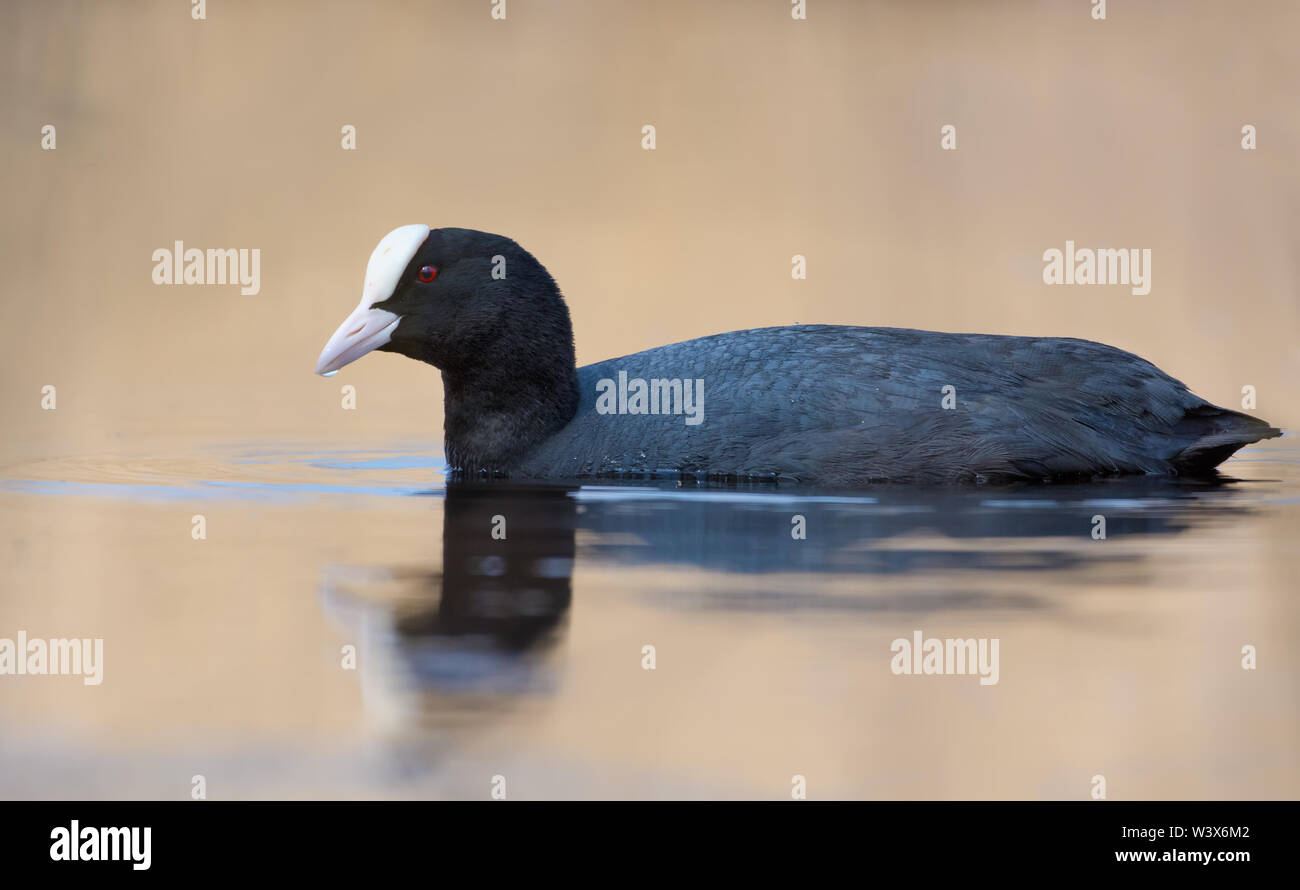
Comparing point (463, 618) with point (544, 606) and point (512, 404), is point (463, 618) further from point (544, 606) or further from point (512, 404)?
point (512, 404)

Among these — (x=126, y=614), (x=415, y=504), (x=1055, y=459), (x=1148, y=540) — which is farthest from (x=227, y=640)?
(x=1055, y=459)

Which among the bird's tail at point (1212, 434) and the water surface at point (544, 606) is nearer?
the water surface at point (544, 606)

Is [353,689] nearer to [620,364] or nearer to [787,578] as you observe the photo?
[787,578]

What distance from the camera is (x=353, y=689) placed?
4.11 meters

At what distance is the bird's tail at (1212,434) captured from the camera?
8.45m

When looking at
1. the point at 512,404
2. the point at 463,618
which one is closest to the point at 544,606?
the point at 463,618

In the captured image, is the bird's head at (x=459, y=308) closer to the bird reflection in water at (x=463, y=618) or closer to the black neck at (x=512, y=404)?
the black neck at (x=512, y=404)

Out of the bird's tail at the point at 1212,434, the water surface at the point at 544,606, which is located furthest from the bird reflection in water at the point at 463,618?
the bird's tail at the point at 1212,434

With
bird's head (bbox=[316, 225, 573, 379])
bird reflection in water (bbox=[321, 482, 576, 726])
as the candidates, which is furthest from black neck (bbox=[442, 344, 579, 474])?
bird reflection in water (bbox=[321, 482, 576, 726])

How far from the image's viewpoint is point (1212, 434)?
8547 mm

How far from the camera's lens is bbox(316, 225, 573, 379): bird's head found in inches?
331

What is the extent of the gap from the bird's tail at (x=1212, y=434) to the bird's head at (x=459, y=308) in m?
3.36

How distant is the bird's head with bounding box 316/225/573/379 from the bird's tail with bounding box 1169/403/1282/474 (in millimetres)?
3357

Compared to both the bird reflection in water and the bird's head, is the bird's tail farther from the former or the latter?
the bird reflection in water
